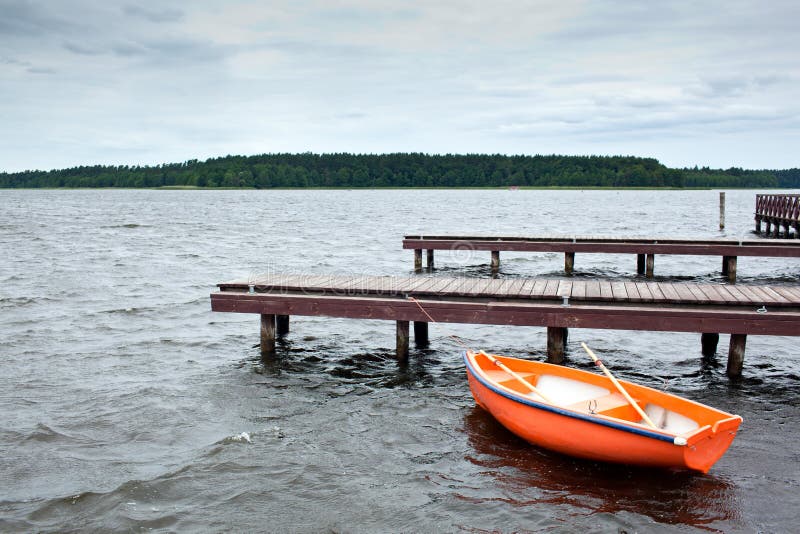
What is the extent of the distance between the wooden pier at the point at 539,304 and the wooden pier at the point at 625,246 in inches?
360

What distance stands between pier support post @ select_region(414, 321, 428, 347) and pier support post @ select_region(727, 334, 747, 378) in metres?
5.52


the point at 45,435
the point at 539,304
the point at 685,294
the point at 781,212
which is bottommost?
the point at 45,435

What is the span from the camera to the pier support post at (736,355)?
1148cm

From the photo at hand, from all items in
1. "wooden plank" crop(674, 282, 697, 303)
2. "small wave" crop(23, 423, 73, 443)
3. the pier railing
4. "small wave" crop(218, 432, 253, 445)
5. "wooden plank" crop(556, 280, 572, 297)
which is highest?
the pier railing

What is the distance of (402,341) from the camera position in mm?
12914

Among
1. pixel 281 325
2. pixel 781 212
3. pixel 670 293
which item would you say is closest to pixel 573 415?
pixel 670 293

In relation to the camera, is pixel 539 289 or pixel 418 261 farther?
pixel 418 261

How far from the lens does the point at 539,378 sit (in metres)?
10.4

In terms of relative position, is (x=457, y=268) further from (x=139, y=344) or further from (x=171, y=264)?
(x=139, y=344)

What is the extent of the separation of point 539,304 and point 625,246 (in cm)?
1191

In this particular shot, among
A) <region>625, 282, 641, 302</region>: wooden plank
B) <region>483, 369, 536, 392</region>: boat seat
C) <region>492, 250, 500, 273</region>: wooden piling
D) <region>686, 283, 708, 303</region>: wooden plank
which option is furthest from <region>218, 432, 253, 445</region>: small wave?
<region>492, 250, 500, 273</region>: wooden piling

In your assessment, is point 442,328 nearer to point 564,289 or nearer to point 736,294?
point 564,289

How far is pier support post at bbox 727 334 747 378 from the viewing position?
11484 mm

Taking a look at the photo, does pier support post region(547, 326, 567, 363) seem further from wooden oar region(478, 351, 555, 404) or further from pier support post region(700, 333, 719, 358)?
pier support post region(700, 333, 719, 358)
